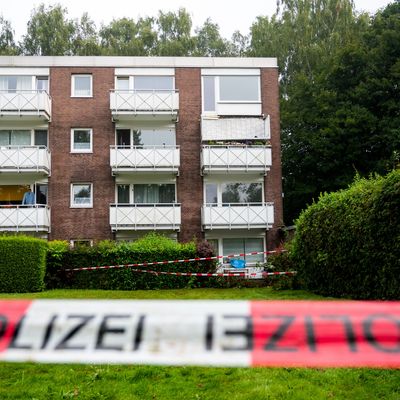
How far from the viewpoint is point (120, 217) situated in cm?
2702

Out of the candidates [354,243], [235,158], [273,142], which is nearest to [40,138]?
[235,158]

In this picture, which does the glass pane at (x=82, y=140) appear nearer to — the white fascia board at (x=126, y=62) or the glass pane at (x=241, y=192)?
the white fascia board at (x=126, y=62)

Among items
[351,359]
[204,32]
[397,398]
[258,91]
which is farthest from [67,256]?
[204,32]

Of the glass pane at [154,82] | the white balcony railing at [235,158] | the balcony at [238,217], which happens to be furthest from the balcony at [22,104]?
the balcony at [238,217]

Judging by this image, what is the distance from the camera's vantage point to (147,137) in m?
29.2

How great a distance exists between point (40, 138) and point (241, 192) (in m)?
10.6

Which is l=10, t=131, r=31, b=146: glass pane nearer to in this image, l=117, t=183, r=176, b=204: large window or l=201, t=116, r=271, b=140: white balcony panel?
l=117, t=183, r=176, b=204: large window

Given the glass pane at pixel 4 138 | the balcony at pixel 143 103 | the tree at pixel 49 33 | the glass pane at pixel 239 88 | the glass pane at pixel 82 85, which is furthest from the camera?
the tree at pixel 49 33

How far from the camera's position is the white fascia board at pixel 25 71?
2861 cm

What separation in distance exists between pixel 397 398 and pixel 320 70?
35661 millimetres

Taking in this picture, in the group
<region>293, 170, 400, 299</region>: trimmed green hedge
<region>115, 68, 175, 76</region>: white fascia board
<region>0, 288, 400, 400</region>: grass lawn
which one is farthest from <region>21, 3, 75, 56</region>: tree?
<region>0, 288, 400, 400</region>: grass lawn

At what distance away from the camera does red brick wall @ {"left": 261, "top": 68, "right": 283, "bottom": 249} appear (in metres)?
29.1

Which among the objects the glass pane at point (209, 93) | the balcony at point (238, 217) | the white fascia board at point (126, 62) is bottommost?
the balcony at point (238, 217)

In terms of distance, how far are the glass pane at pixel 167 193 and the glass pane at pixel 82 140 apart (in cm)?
430
